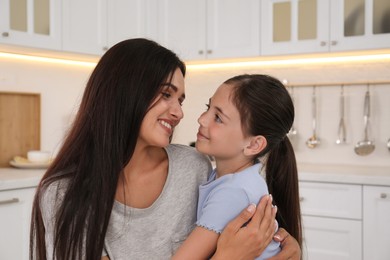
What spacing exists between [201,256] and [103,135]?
0.38 meters

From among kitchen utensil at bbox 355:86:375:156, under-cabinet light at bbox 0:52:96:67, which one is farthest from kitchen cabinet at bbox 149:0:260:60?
kitchen utensil at bbox 355:86:375:156

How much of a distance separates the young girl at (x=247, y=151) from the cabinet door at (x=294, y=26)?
5.47ft

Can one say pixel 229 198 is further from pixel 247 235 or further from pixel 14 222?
pixel 14 222

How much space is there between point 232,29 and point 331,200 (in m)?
1.29

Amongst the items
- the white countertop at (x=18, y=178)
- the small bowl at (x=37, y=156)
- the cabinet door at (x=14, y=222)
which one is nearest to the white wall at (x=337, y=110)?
the small bowl at (x=37, y=156)

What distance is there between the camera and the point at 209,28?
3.22 metres

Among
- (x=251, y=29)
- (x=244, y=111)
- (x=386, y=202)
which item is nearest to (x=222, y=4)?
(x=251, y=29)

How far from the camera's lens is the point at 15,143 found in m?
3.12

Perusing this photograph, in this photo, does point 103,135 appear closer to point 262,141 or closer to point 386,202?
point 262,141

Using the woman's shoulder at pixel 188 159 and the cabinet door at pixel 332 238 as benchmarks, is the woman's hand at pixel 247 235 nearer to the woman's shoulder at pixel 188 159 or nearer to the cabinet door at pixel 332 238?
the woman's shoulder at pixel 188 159

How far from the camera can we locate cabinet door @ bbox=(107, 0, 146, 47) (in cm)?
A: 315

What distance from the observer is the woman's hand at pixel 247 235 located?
1.10m

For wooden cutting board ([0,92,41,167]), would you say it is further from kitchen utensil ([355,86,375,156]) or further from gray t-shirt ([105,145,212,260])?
kitchen utensil ([355,86,375,156])

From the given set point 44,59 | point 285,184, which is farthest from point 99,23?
point 285,184
